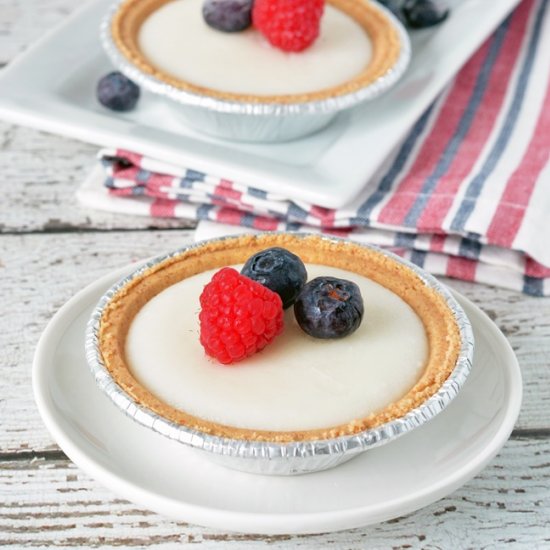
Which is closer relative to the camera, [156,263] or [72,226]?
[156,263]

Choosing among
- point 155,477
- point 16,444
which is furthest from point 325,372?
point 16,444

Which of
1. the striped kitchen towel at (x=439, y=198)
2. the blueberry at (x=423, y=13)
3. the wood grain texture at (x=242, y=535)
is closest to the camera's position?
the wood grain texture at (x=242, y=535)

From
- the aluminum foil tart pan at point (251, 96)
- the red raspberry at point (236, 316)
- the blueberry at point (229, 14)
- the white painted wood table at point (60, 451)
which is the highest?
the red raspberry at point (236, 316)

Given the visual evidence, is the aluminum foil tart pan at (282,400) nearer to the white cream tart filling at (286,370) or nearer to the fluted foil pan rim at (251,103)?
the white cream tart filling at (286,370)

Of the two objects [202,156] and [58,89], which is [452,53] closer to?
[202,156]

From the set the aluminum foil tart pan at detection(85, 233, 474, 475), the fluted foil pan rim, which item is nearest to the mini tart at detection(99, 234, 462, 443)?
the aluminum foil tart pan at detection(85, 233, 474, 475)

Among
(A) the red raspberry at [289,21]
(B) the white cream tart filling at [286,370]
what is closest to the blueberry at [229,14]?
(A) the red raspberry at [289,21]

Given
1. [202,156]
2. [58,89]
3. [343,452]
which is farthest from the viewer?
[58,89]

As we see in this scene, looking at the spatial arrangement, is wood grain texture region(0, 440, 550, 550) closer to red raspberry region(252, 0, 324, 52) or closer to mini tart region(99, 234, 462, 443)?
mini tart region(99, 234, 462, 443)
